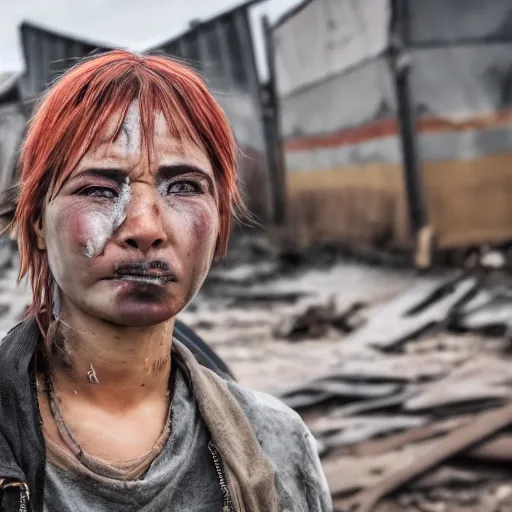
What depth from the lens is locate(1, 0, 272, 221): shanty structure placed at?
3301mm

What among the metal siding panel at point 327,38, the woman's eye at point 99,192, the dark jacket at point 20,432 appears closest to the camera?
the dark jacket at point 20,432

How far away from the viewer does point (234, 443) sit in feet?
4.06

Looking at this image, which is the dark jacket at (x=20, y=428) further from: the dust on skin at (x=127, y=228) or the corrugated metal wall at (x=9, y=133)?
the corrugated metal wall at (x=9, y=133)

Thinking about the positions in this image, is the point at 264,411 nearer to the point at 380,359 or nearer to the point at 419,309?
the point at 380,359

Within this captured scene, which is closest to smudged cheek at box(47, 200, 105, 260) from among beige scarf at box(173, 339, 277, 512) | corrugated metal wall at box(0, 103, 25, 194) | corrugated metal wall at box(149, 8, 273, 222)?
beige scarf at box(173, 339, 277, 512)

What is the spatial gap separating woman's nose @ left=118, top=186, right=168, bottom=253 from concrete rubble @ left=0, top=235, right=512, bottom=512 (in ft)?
7.76

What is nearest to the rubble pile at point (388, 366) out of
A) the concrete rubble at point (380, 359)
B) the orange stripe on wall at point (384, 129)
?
the concrete rubble at point (380, 359)

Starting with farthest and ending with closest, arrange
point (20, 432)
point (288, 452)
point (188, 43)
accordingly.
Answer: point (188, 43) → point (288, 452) → point (20, 432)

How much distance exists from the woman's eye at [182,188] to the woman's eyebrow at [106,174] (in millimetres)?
72

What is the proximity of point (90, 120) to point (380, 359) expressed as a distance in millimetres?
2878

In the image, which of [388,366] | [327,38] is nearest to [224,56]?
[327,38]

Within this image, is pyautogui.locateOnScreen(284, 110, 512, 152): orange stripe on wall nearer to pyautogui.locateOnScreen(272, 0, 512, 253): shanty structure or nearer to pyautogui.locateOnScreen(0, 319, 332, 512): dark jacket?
pyautogui.locateOnScreen(272, 0, 512, 253): shanty structure

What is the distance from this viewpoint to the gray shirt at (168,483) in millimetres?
1094

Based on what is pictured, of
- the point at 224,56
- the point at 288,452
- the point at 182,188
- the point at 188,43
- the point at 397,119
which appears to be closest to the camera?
the point at 182,188
